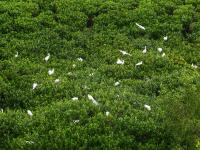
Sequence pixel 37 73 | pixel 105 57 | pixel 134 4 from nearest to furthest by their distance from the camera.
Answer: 1. pixel 37 73
2. pixel 105 57
3. pixel 134 4

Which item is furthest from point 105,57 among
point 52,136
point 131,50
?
point 52,136

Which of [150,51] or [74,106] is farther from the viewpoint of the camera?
[150,51]

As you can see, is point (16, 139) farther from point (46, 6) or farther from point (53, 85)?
point (46, 6)

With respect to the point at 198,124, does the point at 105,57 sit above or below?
below

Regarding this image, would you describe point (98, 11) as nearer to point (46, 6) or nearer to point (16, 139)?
point (46, 6)

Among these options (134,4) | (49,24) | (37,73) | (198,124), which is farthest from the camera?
(134,4)

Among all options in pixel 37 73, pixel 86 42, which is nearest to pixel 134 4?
pixel 86 42
